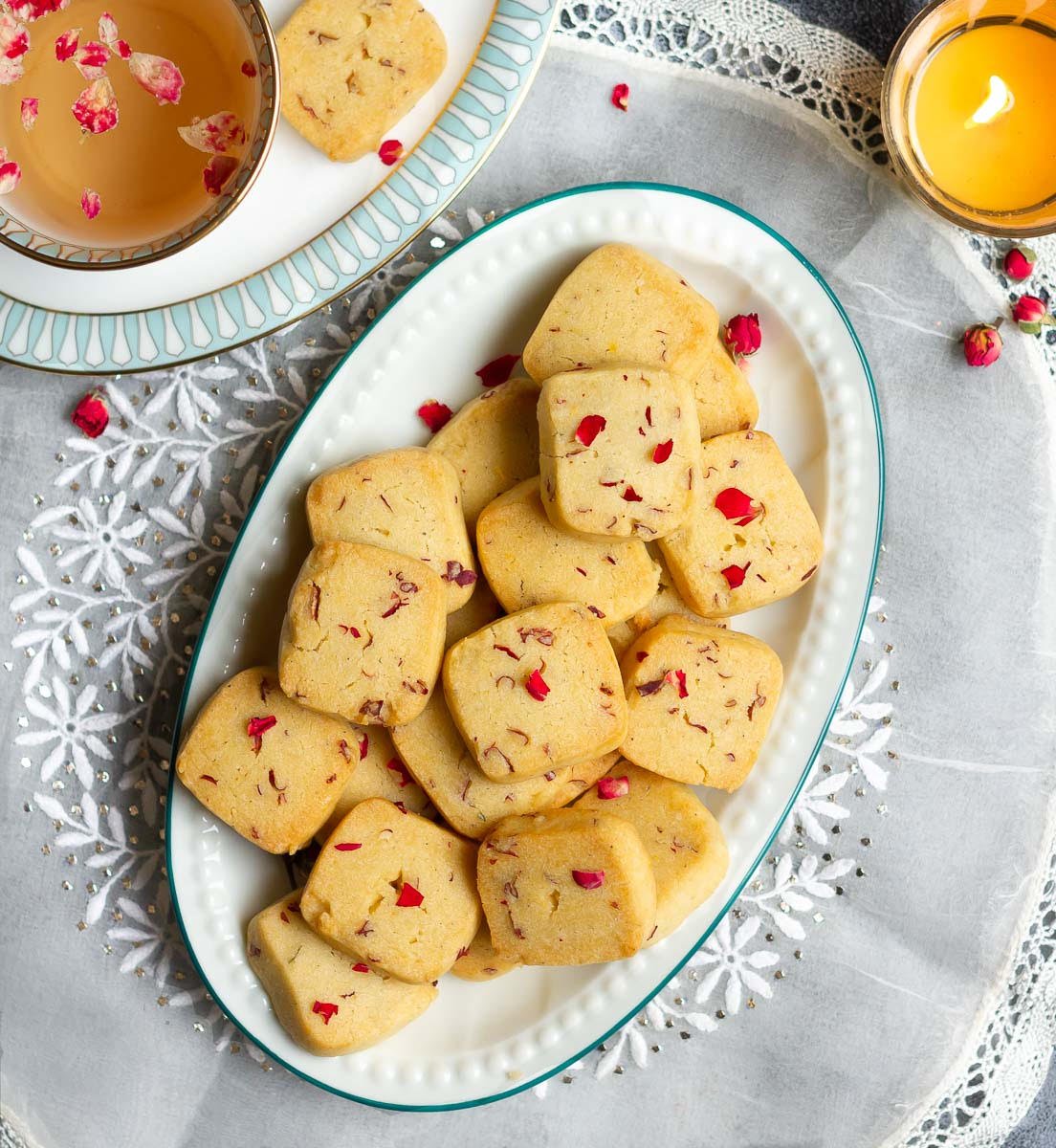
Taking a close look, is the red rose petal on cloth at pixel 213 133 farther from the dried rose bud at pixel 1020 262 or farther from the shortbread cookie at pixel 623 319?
the dried rose bud at pixel 1020 262

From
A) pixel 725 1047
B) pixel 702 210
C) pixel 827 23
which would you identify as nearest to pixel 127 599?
pixel 702 210

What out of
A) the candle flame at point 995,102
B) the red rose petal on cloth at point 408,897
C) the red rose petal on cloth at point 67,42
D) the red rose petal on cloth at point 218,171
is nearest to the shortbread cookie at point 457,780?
the red rose petal on cloth at point 408,897

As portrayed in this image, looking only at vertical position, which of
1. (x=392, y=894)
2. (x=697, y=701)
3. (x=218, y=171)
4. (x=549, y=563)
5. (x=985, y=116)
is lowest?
(x=392, y=894)

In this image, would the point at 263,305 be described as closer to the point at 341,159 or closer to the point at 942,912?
the point at 341,159

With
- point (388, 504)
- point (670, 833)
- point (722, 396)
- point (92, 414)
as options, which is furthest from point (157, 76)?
point (670, 833)

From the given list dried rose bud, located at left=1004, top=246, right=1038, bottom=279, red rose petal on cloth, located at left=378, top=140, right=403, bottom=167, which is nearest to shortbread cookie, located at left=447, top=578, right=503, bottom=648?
red rose petal on cloth, located at left=378, top=140, right=403, bottom=167

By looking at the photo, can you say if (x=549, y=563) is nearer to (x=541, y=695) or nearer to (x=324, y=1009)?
(x=541, y=695)

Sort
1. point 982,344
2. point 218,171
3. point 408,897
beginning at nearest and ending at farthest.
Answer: point 218,171, point 408,897, point 982,344
